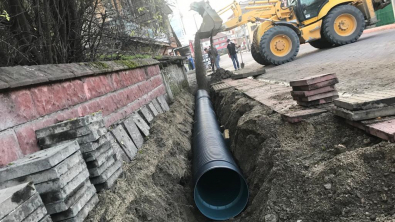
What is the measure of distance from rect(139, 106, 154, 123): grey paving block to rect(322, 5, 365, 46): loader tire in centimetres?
868

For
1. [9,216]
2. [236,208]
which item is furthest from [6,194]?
[236,208]

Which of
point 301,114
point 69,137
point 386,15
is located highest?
point 69,137

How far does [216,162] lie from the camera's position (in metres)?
3.23

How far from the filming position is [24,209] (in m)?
1.44

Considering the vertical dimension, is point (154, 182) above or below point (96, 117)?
below

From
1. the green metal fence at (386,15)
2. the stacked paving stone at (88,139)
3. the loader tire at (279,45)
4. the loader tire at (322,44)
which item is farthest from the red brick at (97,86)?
the green metal fence at (386,15)

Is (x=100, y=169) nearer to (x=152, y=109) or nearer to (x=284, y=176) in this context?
(x=284, y=176)

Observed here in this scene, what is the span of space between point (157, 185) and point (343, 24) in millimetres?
10543

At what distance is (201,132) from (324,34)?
837 centimetres

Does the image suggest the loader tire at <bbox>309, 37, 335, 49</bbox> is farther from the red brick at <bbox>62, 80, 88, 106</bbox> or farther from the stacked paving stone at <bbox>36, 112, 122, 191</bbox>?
the stacked paving stone at <bbox>36, 112, 122, 191</bbox>

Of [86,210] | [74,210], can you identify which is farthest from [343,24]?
[74,210]

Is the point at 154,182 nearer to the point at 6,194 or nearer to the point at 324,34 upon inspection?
the point at 6,194

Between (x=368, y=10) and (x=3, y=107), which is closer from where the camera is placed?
(x=3, y=107)

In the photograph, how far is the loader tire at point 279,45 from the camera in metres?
10.5
